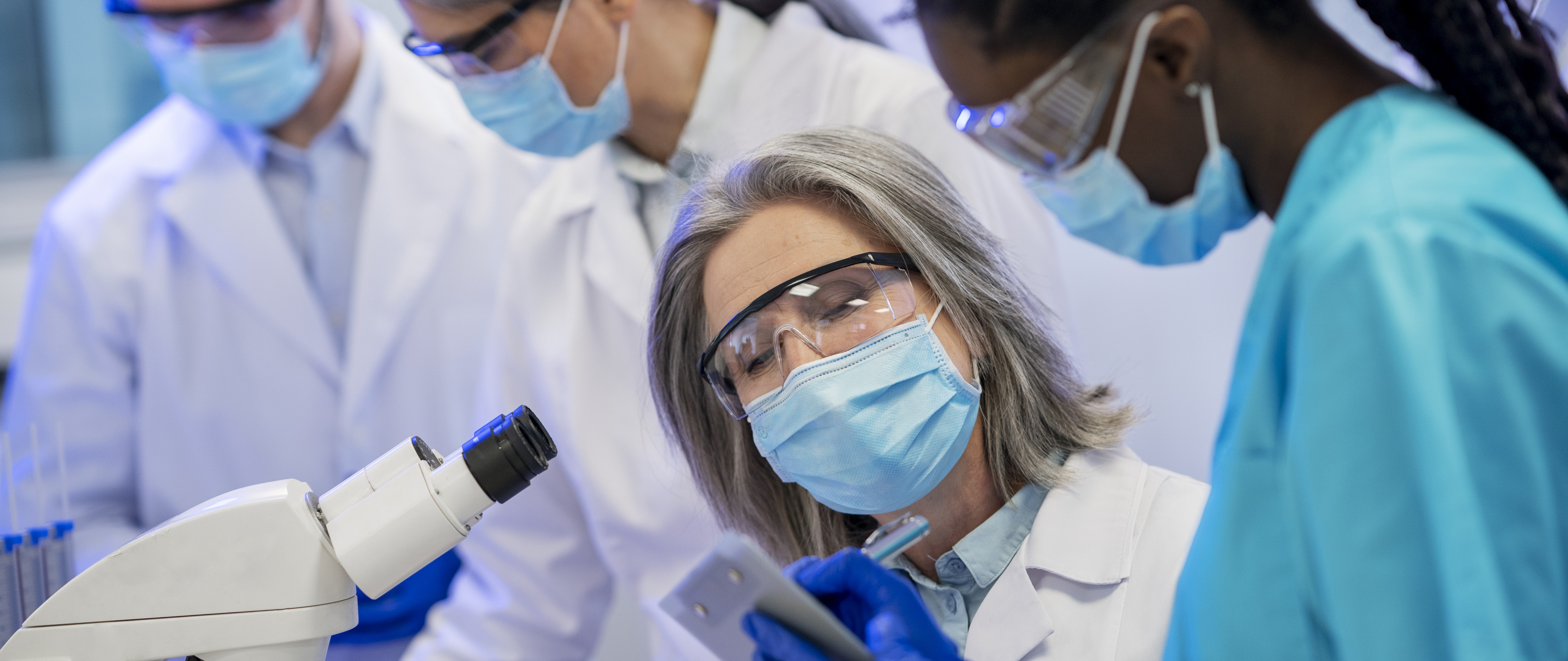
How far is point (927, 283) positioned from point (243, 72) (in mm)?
1485

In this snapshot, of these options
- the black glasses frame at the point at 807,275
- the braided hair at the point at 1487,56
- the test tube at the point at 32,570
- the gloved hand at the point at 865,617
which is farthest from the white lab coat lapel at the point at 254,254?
the braided hair at the point at 1487,56

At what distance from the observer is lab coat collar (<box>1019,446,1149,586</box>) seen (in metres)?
1.24

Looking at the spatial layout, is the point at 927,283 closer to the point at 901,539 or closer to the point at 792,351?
the point at 792,351

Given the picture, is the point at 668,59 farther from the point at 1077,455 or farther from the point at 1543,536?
the point at 1543,536

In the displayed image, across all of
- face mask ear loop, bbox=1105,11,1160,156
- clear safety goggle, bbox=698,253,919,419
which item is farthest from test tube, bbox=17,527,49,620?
face mask ear loop, bbox=1105,11,1160,156

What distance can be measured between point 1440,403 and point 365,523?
83 centimetres

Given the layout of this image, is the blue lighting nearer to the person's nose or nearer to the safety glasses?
the safety glasses

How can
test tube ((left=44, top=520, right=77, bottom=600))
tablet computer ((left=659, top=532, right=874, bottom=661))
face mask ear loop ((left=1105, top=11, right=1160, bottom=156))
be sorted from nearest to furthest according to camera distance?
tablet computer ((left=659, top=532, right=874, bottom=661))
face mask ear loop ((left=1105, top=11, right=1160, bottom=156))
test tube ((left=44, top=520, right=77, bottom=600))

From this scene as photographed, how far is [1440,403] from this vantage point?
2.23ft

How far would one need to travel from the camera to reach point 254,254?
2.28m

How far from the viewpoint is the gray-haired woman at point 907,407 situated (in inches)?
47.1

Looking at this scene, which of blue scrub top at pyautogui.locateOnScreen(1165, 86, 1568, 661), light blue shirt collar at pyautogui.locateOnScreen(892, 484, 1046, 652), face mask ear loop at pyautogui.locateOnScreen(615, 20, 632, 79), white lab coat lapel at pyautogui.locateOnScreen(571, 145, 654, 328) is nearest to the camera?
blue scrub top at pyautogui.locateOnScreen(1165, 86, 1568, 661)

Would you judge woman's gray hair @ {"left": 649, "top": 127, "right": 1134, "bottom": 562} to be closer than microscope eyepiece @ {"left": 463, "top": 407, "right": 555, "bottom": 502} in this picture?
No

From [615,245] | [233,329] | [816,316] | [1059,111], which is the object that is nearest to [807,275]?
[816,316]
